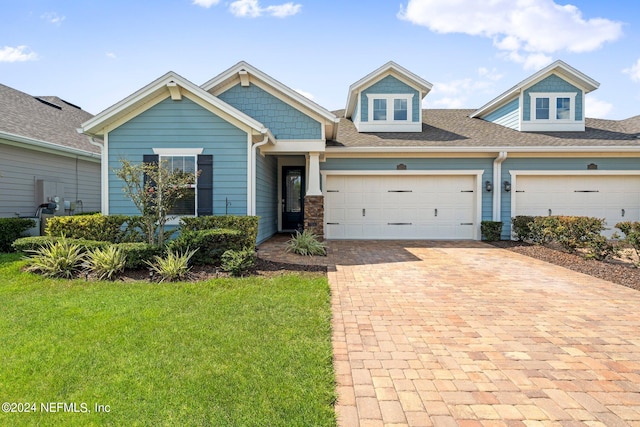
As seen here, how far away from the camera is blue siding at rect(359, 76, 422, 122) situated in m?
13.0

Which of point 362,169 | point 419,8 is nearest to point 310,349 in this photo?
point 362,169

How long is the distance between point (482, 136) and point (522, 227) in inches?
137

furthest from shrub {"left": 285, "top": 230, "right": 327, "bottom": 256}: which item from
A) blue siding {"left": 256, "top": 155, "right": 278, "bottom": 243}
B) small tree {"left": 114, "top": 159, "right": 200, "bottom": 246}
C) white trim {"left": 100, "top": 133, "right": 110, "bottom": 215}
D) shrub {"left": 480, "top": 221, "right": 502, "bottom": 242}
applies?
shrub {"left": 480, "top": 221, "right": 502, "bottom": 242}

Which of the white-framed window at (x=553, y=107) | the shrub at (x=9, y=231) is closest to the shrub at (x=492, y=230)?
the white-framed window at (x=553, y=107)

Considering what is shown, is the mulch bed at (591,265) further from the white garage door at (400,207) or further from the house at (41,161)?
the house at (41,161)

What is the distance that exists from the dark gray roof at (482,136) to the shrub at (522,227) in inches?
91.5

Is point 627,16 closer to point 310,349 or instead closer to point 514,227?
point 514,227

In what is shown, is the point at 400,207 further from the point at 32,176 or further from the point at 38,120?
the point at 38,120

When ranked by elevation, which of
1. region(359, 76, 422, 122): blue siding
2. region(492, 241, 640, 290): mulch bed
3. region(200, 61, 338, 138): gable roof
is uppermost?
region(359, 76, 422, 122): blue siding

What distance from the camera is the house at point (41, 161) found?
399 inches

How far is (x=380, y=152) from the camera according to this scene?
11.3 m

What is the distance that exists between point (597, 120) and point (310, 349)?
1691 cm

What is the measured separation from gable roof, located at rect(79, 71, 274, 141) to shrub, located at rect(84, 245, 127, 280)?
375 centimetres

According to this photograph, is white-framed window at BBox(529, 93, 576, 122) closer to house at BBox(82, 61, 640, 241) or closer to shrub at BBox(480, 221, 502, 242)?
house at BBox(82, 61, 640, 241)
